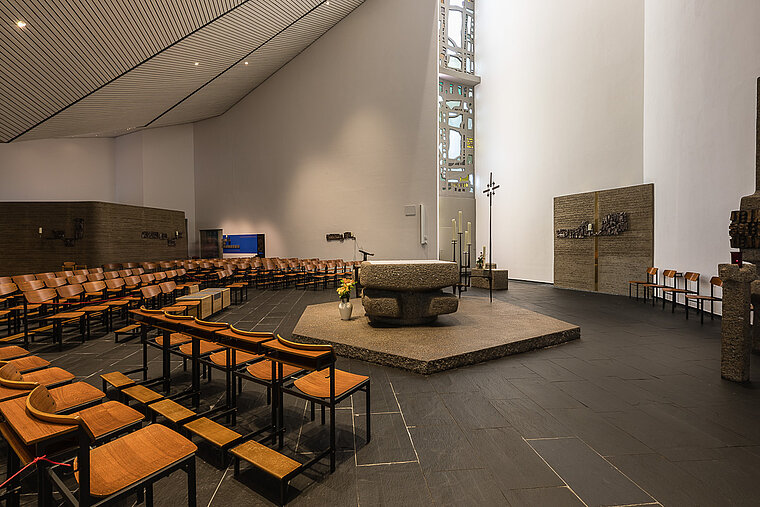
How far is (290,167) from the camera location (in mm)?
12703

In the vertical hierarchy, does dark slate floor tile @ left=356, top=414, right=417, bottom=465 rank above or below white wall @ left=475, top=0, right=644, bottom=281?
below

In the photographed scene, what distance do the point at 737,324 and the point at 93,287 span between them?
7.16 m

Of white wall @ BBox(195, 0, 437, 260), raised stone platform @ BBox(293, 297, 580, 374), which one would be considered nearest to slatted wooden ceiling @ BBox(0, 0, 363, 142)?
white wall @ BBox(195, 0, 437, 260)

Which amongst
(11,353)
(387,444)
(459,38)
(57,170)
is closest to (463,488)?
(387,444)

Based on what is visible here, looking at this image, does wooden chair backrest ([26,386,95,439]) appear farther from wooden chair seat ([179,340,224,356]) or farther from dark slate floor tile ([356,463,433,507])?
wooden chair seat ([179,340,224,356])

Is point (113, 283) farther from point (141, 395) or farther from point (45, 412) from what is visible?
point (45, 412)

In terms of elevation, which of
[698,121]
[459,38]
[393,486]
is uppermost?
[459,38]

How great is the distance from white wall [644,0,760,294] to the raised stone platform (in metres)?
3.39

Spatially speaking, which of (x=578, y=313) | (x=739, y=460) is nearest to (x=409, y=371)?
(x=739, y=460)

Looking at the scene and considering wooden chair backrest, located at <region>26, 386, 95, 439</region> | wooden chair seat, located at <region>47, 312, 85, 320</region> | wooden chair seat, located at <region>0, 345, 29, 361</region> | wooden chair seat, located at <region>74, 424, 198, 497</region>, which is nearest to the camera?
wooden chair backrest, located at <region>26, 386, 95, 439</region>

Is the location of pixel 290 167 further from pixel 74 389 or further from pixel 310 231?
pixel 74 389

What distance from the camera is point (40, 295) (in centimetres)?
457

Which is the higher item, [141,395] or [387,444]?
[141,395]

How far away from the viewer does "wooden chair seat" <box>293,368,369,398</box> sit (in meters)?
2.09
